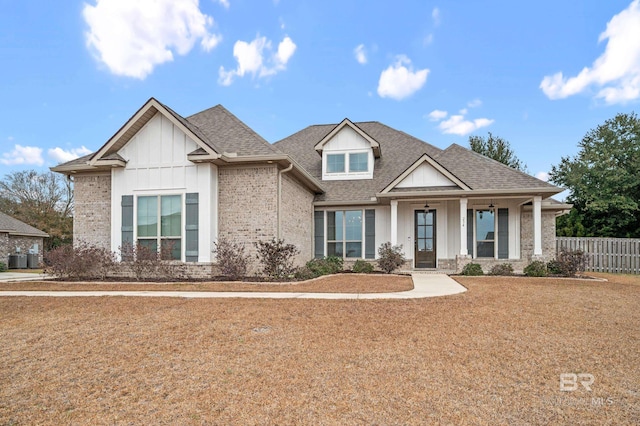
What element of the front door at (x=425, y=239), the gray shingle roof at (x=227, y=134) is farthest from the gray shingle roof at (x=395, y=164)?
the gray shingle roof at (x=227, y=134)

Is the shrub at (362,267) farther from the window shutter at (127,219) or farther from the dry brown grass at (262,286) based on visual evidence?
the window shutter at (127,219)

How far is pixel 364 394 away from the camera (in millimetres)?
3877

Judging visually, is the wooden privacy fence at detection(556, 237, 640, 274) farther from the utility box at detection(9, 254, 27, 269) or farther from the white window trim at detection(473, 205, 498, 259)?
the utility box at detection(9, 254, 27, 269)

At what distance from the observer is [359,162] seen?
18.3 metres

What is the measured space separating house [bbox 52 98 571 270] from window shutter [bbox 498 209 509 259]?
41mm

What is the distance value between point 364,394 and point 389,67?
1953 centimetres

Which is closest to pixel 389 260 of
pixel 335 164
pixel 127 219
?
pixel 335 164

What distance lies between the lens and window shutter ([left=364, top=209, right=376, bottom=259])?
55.7ft

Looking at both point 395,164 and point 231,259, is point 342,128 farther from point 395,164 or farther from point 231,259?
point 231,259

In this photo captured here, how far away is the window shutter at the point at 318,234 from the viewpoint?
17.6 metres

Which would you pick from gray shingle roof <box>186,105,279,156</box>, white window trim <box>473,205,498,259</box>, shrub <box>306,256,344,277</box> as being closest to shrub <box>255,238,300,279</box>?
shrub <box>306,256,344,277</box>

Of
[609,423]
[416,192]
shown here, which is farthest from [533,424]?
[416,192]

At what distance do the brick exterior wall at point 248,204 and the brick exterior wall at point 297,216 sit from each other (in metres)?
0.57

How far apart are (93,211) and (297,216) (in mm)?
7574
